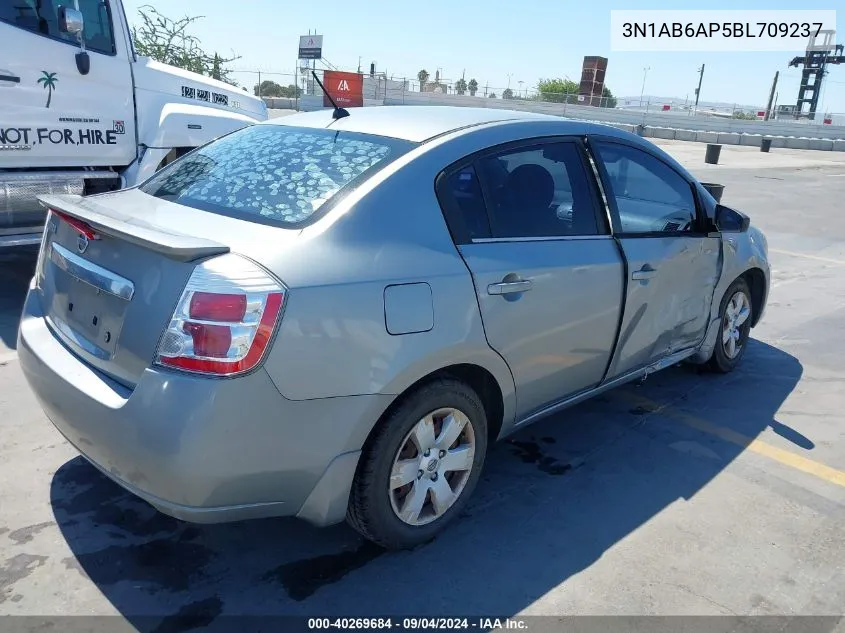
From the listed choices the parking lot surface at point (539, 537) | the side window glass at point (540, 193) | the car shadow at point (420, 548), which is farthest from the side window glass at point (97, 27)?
the side window glass at point (540, 193)

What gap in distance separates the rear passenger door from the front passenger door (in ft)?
0.49

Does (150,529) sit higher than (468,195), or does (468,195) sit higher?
(468,195)

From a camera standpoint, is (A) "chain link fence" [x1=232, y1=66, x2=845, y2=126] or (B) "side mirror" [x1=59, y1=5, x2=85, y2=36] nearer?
(B) "side mirror" [x1=59, y1=5, x2=85, y2=36]

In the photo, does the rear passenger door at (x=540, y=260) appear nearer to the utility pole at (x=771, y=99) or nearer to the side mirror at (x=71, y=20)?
the side mirror at (x=71, y=20)

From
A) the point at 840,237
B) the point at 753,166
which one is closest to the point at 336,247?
the point at 840,237

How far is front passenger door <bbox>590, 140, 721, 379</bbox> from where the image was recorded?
356 centimetres

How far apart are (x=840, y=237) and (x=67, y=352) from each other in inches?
455

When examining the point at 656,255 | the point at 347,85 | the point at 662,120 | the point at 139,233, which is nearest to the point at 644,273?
the point at 656,255

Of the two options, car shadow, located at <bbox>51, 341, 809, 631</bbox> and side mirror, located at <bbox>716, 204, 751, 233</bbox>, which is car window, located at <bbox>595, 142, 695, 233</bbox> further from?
car shadow, located at <bbox>51, 341, 809, 631</bbox>

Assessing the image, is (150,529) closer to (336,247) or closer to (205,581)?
(205,581)

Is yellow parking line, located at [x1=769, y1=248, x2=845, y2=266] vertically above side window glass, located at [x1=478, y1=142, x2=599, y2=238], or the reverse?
side window glass, located at [x1=478, y1=142, x2=599, y2=238]

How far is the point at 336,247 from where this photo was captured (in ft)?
7.95

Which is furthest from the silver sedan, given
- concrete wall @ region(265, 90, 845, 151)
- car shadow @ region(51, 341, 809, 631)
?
concrete wall @ region(265, 90, 845, 151)

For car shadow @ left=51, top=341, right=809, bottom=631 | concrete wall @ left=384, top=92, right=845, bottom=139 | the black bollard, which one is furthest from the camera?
concrete wall @ left=384, top=92, right=845, bottom=139
